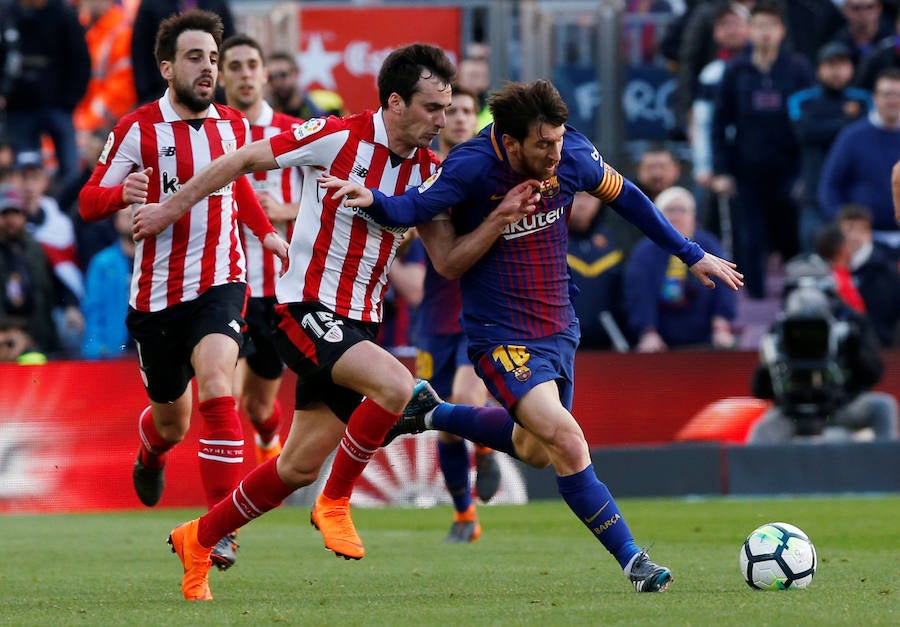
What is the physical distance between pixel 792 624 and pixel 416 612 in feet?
4.96

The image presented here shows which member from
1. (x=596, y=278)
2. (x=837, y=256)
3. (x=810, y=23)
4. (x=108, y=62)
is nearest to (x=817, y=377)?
(x=837, y=256)

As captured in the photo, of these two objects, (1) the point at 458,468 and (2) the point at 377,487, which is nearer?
(1) the point at 458,468

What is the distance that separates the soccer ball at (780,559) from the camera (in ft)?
23.0

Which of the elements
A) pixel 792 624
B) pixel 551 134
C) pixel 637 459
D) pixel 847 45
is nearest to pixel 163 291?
pixel 551 134

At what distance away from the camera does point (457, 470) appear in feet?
34.2

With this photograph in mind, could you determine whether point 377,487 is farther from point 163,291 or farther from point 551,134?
point 551,134

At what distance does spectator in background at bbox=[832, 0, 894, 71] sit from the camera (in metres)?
16.8

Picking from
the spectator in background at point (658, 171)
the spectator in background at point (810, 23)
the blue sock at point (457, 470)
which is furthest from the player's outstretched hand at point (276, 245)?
the spectator in background at point (810, 23)

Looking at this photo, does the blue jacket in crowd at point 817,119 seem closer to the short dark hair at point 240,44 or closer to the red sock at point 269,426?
the red sock at point 269,426

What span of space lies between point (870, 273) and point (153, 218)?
8765 millimetres

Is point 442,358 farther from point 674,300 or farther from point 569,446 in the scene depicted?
point 674,300

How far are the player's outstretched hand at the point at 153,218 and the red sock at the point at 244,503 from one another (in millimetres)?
1250

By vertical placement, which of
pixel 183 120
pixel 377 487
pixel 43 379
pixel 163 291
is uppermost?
pixel 183 120

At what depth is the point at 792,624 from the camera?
229 inches
